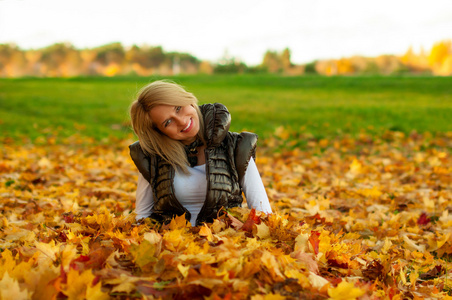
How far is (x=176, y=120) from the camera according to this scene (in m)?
2.52

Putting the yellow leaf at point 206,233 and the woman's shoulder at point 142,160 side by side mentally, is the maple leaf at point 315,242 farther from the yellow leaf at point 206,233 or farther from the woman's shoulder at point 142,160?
the woman's shoulder at point 142,160

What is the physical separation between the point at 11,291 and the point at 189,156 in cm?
152

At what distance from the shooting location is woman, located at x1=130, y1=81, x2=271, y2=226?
253 centimetres

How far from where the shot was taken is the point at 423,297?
2.03 m

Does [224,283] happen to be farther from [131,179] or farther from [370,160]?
[370,160]

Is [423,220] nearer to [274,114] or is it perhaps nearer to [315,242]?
[315,242]

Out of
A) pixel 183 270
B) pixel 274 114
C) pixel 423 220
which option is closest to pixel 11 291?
pixel 183 270

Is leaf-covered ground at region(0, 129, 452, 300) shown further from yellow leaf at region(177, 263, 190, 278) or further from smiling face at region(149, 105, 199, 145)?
smiling face at region(149, 105, 199, 145)

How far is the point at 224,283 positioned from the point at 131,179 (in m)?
3.86

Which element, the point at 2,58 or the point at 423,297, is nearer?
the point at 423,297

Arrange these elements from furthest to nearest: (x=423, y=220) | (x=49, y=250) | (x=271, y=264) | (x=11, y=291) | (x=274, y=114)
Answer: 1. (x=274, y=114)
2. (x=423, y=220)
3. (x=49, y=250)
4. (x=271, y=264)
5. (x=11, y=291)

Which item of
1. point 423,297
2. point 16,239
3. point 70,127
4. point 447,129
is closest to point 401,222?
point 423,297

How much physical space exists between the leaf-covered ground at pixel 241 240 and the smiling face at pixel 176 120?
0.57 meters

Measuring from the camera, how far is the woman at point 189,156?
8.31 feet
